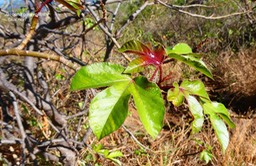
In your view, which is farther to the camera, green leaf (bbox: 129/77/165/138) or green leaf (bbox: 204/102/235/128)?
green leaf (bbox: 204/102/235/128)

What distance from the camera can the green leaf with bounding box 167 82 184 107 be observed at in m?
0.53

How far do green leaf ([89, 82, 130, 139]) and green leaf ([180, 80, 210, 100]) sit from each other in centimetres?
14

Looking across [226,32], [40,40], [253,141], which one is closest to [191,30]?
[226,32]

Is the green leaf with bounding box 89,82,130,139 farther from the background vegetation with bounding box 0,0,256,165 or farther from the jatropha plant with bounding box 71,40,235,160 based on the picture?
the background vegetation with bounding box 0,0,256,165

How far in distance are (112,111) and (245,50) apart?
4823 mm

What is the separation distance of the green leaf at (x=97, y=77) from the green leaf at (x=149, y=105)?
0.03 meters

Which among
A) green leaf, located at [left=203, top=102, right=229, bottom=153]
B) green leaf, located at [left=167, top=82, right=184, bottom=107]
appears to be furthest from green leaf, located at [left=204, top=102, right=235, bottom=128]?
green leaf, located at [left=167, top=82, right=184, bottom=107]

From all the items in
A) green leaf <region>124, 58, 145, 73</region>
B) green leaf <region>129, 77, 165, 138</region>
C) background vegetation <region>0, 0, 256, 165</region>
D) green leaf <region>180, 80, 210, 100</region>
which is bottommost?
background vegetation <region>0, 0, 256, 165</region>

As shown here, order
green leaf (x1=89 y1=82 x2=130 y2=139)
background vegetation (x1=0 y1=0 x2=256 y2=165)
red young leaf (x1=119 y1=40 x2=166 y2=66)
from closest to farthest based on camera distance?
green leaf (x1=89 y1=82 x2=130 y2=139) → red young leaf (x1=119 y1=40 x2=166 y2=66) → background vegetation (x1=0 y1=0 x2=256 y2=165)

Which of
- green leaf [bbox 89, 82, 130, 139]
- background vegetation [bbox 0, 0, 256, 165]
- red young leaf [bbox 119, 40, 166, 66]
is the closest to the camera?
green leaf [bbox 89, 82, 130, 139]

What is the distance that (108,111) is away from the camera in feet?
1.48

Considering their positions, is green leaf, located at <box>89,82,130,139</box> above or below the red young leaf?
below

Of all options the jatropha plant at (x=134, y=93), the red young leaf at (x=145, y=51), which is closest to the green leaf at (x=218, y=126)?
the jatropha plant at (x=134, y=93)

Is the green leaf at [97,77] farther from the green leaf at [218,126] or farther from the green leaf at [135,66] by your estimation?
the green leaf at [218,126]
